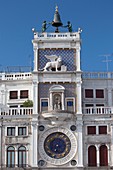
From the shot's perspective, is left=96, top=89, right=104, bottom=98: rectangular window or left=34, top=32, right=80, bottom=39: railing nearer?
left=34, top=32, right=80, bottom=39: railing

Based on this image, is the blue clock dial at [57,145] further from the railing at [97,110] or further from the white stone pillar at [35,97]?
the railing at [97,110]

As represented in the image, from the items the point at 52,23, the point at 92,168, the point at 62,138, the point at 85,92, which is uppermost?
the point at 52,23

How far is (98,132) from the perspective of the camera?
161 ft

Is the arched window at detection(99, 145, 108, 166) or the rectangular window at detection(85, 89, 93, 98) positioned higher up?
the rectangular window at detection(85, 89, 93, 98)

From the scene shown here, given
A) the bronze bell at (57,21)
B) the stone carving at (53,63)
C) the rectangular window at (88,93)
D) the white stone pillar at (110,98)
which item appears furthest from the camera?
the bronze bell at (57,21)

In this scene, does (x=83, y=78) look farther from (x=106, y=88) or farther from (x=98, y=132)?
(x=98, y=132)

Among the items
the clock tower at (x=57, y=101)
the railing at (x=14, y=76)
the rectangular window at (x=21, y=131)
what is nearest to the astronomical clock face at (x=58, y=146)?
the clock tower at (x=57, y=101)

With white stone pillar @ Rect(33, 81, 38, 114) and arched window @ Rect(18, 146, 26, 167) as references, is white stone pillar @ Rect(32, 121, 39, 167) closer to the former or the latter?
arched window @ Rect(18, 146, 26, 167)

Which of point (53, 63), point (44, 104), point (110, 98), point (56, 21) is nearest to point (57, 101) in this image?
point (44, 104)

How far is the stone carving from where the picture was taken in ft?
166

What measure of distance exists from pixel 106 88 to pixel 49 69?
7.67 m

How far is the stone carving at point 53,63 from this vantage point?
166 feet

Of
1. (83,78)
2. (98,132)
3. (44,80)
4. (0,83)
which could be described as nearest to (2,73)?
(0,83)

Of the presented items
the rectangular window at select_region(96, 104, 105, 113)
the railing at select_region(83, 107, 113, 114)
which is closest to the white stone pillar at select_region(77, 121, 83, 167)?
the railing at select_region(83, 107, 113, 114)
